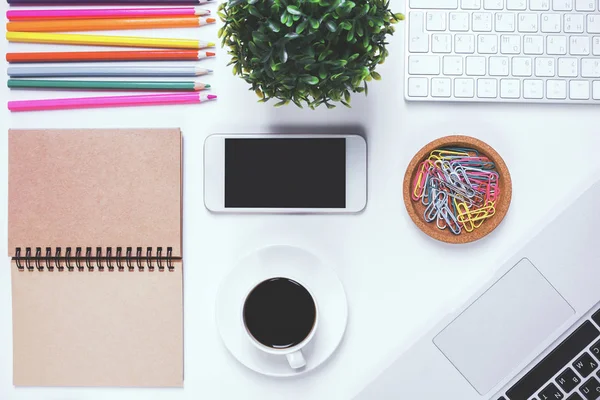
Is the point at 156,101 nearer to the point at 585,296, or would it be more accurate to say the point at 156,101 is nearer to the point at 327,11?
the point at 327,11

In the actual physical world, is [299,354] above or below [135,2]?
below

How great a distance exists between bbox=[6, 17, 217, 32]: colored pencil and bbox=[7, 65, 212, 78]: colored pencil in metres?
0.05

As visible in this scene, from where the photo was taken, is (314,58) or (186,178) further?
(186,178)

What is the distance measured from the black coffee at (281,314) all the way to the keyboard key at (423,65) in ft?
1.04

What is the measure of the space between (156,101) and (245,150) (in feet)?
0.46

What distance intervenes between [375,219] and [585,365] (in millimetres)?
323

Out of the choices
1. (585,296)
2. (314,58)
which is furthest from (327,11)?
(585,296)

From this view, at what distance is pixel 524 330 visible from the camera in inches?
28.1

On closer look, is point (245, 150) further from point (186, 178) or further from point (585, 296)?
point (585, 296)

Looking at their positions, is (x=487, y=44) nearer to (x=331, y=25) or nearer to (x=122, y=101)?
(x=331, y=25)

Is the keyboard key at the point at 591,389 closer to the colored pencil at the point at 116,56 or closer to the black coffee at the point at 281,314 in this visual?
the black coffee at the point at 281,314

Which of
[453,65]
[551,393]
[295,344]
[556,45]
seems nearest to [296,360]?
[295,344]

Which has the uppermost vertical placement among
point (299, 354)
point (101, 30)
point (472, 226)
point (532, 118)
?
point (101, 30)

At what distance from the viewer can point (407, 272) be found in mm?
754
